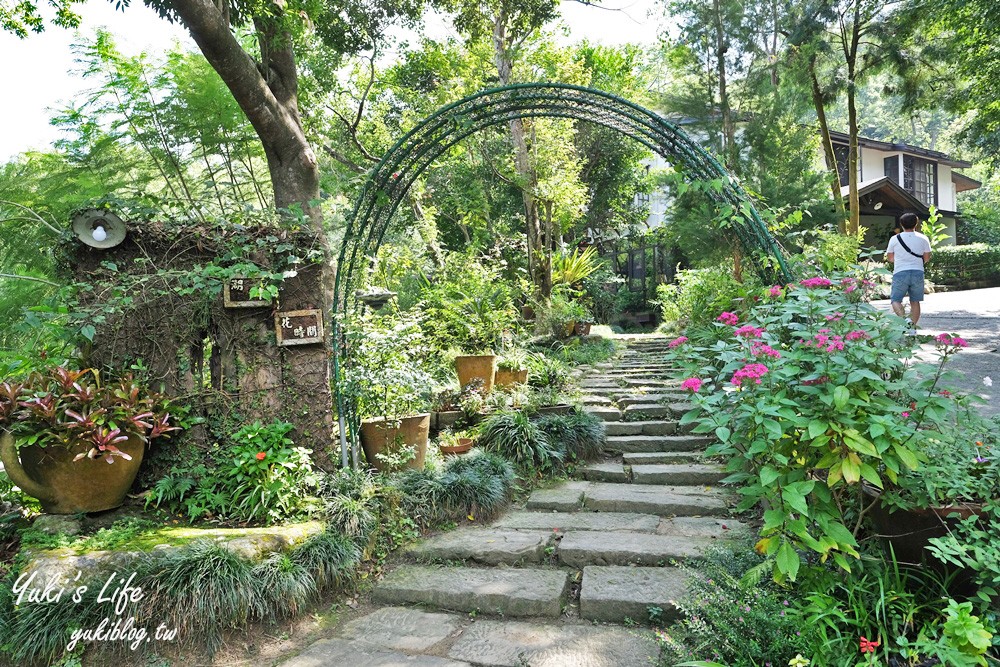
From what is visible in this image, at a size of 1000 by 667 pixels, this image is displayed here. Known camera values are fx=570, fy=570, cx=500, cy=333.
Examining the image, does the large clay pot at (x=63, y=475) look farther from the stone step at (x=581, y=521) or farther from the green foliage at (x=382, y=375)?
the stone step at (x=581, y=521)

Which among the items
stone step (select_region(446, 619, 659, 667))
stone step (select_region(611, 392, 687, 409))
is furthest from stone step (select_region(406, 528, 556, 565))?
stone step (select_region(611, 392, 687, 409))

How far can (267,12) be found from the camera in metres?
4.71

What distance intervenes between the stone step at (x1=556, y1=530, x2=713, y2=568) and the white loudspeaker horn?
10.9 ft

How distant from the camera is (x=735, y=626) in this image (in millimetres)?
2158

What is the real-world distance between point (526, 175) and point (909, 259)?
4556 millimetres

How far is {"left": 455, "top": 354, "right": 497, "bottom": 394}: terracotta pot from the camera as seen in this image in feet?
17.9

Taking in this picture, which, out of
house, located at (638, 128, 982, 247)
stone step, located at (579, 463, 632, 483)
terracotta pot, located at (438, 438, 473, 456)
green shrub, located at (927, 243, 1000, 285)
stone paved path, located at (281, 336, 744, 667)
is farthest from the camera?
house, located at (638, 128, 982, 247)

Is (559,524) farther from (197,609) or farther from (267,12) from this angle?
(267,12)

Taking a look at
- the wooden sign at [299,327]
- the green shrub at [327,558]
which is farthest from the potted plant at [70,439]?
the green shrub at [327,558]

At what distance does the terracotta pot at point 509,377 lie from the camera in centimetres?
576

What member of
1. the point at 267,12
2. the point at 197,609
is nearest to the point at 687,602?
the point at 197,609

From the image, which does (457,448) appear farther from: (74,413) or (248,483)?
(74,413)

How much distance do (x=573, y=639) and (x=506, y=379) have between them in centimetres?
331

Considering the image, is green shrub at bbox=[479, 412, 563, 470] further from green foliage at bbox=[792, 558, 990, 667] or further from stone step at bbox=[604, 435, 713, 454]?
green foliage at bbox=[792, 558, 990, 667]
